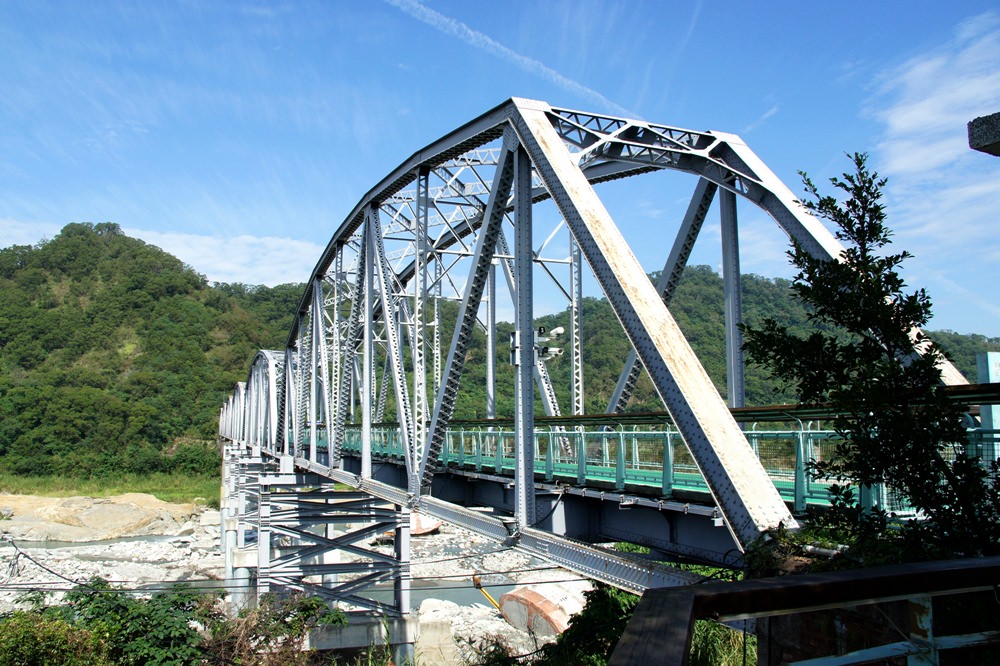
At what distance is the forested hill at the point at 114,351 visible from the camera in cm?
7806

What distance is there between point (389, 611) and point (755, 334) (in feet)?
46.0

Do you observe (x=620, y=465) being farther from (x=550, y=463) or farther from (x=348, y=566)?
(x=348, y=566)

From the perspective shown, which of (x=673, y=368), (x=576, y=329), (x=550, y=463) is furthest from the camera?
(x=576, y=329)

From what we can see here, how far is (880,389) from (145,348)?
112444mm

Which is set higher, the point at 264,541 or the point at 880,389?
the point at 880,389

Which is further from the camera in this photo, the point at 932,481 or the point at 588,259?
the point at 588,259

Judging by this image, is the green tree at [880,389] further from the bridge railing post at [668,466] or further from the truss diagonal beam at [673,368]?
the bridge railing post at [668,466]

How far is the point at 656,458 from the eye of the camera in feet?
33.3

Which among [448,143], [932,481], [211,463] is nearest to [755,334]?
[932,481]

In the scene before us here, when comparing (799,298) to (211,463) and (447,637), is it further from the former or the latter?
(211,463)

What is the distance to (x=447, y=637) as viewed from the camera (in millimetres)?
18484

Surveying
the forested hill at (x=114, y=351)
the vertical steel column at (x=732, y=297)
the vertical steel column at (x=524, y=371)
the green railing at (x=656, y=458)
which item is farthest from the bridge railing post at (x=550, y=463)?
the forested hill at (x=114, y=351)

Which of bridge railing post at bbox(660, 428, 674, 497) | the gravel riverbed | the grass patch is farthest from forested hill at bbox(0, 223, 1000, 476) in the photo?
bridge railing post at bbox(660, 428, 674, 497)

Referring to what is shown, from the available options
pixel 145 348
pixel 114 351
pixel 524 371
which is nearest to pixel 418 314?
pixel 524 371
